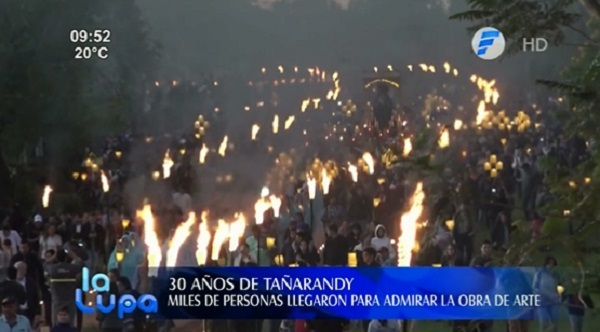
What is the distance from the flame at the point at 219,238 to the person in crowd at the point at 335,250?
0.53m

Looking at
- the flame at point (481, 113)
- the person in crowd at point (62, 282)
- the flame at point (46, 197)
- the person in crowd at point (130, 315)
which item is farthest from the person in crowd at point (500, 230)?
the flame at point (46, 197)

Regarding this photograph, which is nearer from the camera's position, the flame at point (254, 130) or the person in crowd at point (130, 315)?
the person in crowd at point (130, 315)

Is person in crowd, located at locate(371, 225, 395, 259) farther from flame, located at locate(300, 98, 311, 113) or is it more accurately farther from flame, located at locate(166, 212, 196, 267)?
flame, located at locate(166, 212, 196, 267)

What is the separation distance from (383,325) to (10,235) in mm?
2045

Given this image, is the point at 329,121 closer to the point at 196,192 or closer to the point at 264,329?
the point at 196,192

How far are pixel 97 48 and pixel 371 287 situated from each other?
1.90 m

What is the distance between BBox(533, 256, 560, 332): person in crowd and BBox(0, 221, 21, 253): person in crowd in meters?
2.72

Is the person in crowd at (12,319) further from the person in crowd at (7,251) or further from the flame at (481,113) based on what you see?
the flame at (481,113)

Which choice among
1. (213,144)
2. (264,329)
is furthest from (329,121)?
(264,329)

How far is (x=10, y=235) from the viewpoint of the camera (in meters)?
5.43

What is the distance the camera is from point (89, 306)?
17.5 feet

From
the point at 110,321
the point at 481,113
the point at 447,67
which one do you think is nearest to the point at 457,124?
the point at 481,113

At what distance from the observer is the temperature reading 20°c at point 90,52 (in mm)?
5289

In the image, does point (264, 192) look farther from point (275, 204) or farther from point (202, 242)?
point (202, 242)
